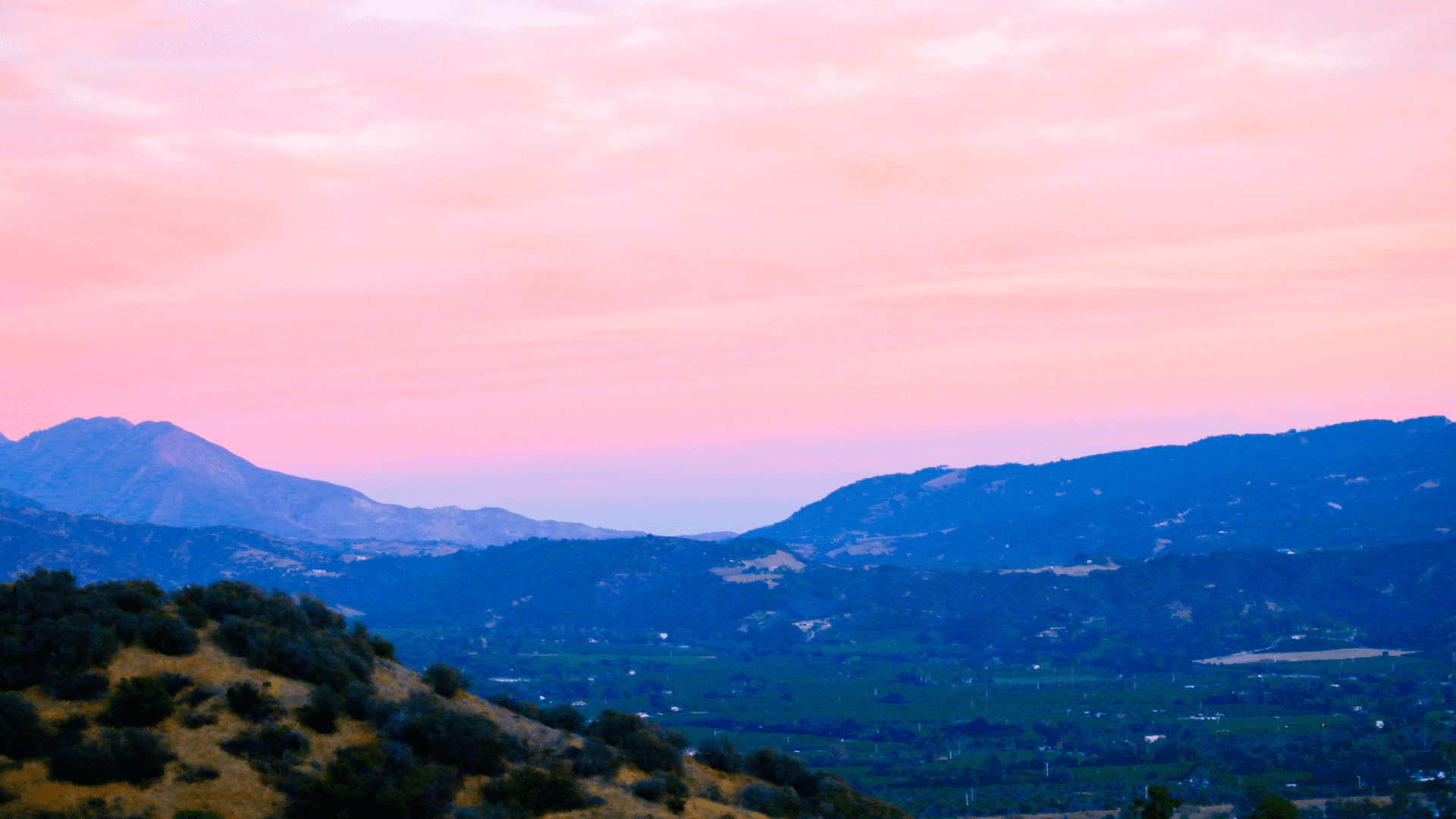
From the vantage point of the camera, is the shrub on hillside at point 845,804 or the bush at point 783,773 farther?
the bush at point 783,773

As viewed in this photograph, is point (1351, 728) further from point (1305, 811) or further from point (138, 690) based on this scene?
point (138, 690)

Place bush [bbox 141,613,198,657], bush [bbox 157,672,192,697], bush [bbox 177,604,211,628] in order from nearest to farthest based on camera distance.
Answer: bush [bbox 157,672,192,697] → bush [bbox 141,613,198,657] → bush [bbox 177,604,211,628]

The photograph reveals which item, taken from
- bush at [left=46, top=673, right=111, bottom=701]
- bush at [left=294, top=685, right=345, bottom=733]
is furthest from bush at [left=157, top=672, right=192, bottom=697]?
bush at [left=294, top=685, right=345, bottom=733]

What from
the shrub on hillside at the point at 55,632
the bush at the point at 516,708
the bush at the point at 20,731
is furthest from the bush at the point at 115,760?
the bush at the point at 516,708

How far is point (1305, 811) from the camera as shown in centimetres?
11319

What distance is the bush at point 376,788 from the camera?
3778 centimetres

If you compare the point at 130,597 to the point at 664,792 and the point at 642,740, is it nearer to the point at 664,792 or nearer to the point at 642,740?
the point at 642,740

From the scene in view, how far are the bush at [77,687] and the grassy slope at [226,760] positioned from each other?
324 millimetres

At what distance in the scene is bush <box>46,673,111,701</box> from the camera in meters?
41.3

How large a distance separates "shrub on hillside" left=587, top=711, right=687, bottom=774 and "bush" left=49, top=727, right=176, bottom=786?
1826 centimetres

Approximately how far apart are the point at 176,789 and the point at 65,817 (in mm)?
4066

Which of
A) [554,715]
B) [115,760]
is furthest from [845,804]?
[115,760]

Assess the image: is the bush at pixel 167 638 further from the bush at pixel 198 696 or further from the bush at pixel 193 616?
the bush at pixel 198 696

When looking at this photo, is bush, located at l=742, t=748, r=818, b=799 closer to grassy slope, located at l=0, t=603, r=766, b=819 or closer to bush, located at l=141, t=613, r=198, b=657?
grassy slope, located at l=0, t=603, r=766, b=819
